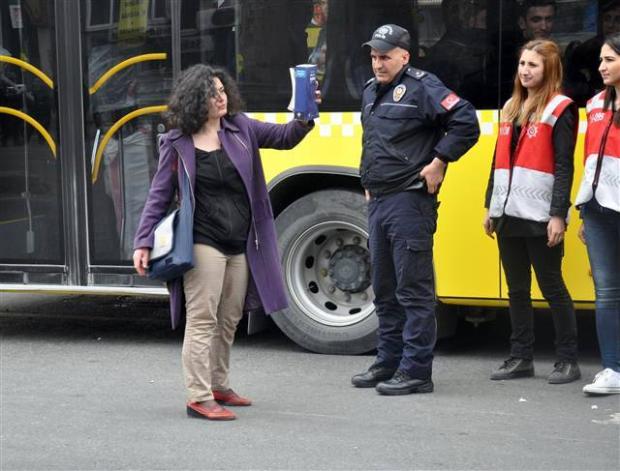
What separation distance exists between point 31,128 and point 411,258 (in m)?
2.83

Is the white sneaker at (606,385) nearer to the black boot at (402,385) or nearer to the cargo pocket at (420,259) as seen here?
the black boot at (402,385)

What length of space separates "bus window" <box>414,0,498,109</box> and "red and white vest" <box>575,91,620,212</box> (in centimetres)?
79

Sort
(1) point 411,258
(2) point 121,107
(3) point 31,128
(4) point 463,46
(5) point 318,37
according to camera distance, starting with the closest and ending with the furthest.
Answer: (1) point 411,258 < (4) point 463,46 < (5) point 318,37 < (2) point 121,107 < (3) point 31,128

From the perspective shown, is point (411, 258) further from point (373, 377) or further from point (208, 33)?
point (208, 33)

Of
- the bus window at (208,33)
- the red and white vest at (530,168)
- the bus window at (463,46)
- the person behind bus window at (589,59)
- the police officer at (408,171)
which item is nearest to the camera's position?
the police officer at (408,171)

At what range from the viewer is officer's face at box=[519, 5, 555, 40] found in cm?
660

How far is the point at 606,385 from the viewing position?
6152 millimetres

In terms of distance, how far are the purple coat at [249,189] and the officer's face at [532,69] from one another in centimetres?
121

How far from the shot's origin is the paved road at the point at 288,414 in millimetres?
5254

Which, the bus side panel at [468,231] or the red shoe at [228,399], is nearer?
the red shoe at [228,399]

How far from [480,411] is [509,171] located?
1.26 meters

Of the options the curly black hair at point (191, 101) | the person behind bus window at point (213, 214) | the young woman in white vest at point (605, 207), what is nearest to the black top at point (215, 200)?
the person behind bus window at point (213, 214)

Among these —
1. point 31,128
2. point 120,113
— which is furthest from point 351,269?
point 31,128

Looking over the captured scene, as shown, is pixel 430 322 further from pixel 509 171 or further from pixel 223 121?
pixel 223 121
